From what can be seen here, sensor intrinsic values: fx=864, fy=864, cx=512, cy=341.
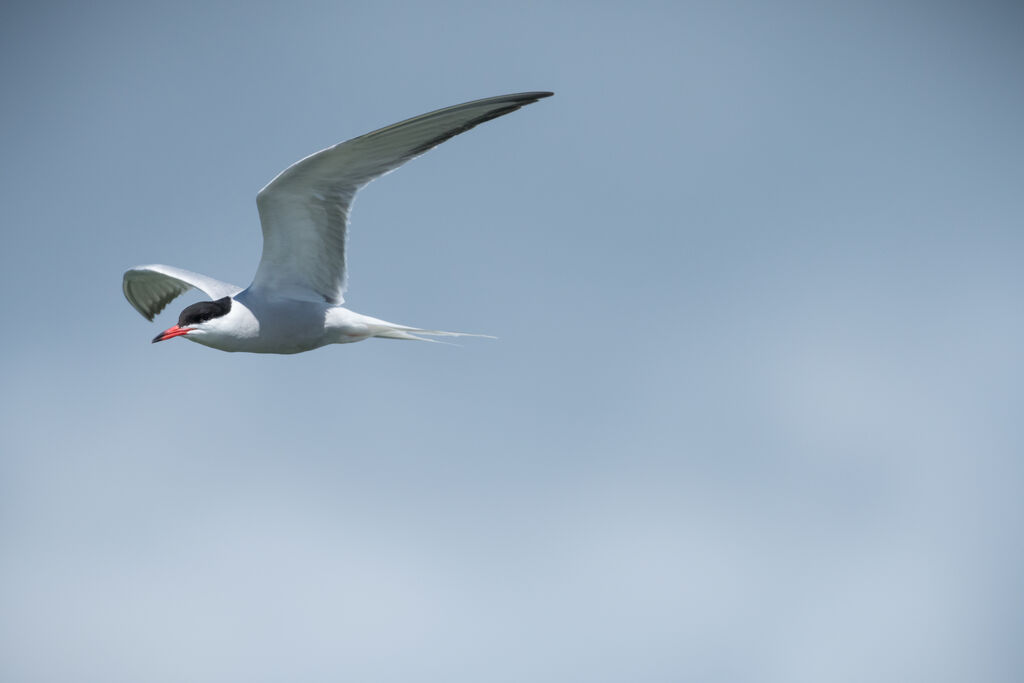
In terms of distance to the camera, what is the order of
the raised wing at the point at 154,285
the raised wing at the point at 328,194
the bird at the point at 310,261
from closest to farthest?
the raised wing at the point at 328,194 → the bird at the point at 310,261 → the raised wing at the point at 154,285

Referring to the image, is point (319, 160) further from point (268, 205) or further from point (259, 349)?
point (259, 349)

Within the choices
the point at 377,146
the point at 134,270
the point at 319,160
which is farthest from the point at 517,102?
the point at 134,270

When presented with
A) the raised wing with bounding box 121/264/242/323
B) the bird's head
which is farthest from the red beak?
the raised wing with bounding box 121/264/242/323

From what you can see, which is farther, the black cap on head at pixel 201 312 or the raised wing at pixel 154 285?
the raised wing at pixel 154 285

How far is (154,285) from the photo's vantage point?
10273 mm

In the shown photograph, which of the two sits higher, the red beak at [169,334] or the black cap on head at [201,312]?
the black cap on head at [201,312]

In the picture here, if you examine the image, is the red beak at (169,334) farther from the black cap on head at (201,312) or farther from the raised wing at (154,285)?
the raised wing at (154,285)

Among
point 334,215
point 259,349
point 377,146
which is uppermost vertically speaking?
point 377,146

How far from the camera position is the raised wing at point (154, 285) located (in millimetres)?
9486

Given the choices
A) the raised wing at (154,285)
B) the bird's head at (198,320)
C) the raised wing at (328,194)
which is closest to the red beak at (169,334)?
the bird's head at (198,320)

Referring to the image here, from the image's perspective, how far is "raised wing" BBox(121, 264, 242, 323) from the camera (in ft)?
31.1

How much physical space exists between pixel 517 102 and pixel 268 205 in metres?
2.59

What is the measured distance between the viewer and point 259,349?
7719mm

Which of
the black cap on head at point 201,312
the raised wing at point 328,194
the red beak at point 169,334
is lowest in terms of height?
the red beak at point 169,334
